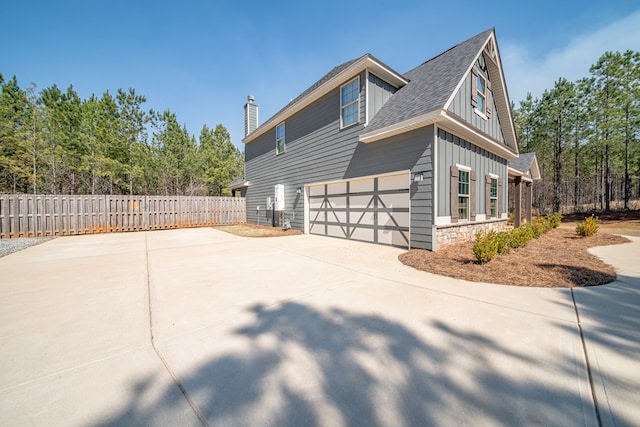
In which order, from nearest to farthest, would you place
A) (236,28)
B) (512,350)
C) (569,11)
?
(512,350) < (569,11) < (236,28)

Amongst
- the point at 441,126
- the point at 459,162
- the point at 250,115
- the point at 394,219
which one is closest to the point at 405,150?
the point at 441,126

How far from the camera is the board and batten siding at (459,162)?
661 cm

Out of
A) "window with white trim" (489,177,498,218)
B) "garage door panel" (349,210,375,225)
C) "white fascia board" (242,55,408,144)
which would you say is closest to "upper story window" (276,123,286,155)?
"white fascia board" (242,55,408,144)

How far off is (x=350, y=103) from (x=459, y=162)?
13.3 ft

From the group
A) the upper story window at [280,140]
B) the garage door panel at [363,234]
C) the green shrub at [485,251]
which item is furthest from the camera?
the upper story window at [280,140]

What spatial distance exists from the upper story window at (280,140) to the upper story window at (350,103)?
423 centimetres

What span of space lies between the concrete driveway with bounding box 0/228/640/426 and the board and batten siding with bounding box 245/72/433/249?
326 cm

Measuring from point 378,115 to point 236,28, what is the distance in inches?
234

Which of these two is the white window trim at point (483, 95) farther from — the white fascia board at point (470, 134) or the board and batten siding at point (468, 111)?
the white fascia board at point (470, 134)

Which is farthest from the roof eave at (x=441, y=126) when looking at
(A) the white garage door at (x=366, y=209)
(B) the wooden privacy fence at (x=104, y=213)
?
(B) the wooden privacy fence at (x=104, y=213)

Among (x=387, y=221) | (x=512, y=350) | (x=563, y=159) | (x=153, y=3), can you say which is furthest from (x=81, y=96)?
(x=563, y=159)

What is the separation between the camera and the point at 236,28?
854 cm

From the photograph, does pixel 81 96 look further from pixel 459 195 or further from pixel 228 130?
pixel 459 195

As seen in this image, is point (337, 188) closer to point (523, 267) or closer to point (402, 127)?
point (402, 127)
